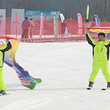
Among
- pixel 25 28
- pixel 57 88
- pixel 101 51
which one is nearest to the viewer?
pixel 101 51

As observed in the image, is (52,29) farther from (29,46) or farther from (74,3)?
(74,3)

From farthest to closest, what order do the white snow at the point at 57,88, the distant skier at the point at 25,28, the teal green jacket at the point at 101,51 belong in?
the distant skier at the point at 25,28 < the teal green jacket at the point at 101,51 < the white snow at the point at 57,88

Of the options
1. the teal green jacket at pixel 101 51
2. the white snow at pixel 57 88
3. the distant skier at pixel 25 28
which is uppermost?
→ the distant skier at pixel 25 28

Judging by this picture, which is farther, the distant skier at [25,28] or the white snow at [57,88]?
the distant skier at [25,28]

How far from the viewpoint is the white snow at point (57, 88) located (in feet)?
17.2

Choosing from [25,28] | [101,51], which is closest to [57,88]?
[101,51]

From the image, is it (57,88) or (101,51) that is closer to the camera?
(101,51)

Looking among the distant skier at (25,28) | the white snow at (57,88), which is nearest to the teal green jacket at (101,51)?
the white snow at (57,88)

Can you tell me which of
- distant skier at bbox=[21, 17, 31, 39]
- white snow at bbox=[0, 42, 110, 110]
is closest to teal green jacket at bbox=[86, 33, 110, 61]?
white snow at bbox=[0, 42, 110, 110]

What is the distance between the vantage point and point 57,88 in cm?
680

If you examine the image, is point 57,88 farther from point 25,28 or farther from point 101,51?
point 25,28

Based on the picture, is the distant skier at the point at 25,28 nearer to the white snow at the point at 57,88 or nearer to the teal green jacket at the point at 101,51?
the white snow at the point at 57,88

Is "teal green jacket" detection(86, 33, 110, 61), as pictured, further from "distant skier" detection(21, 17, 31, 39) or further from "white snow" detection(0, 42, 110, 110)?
"distant skier" detection(21, 17, 31, 39)

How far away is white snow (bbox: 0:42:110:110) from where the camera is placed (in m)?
5.23
